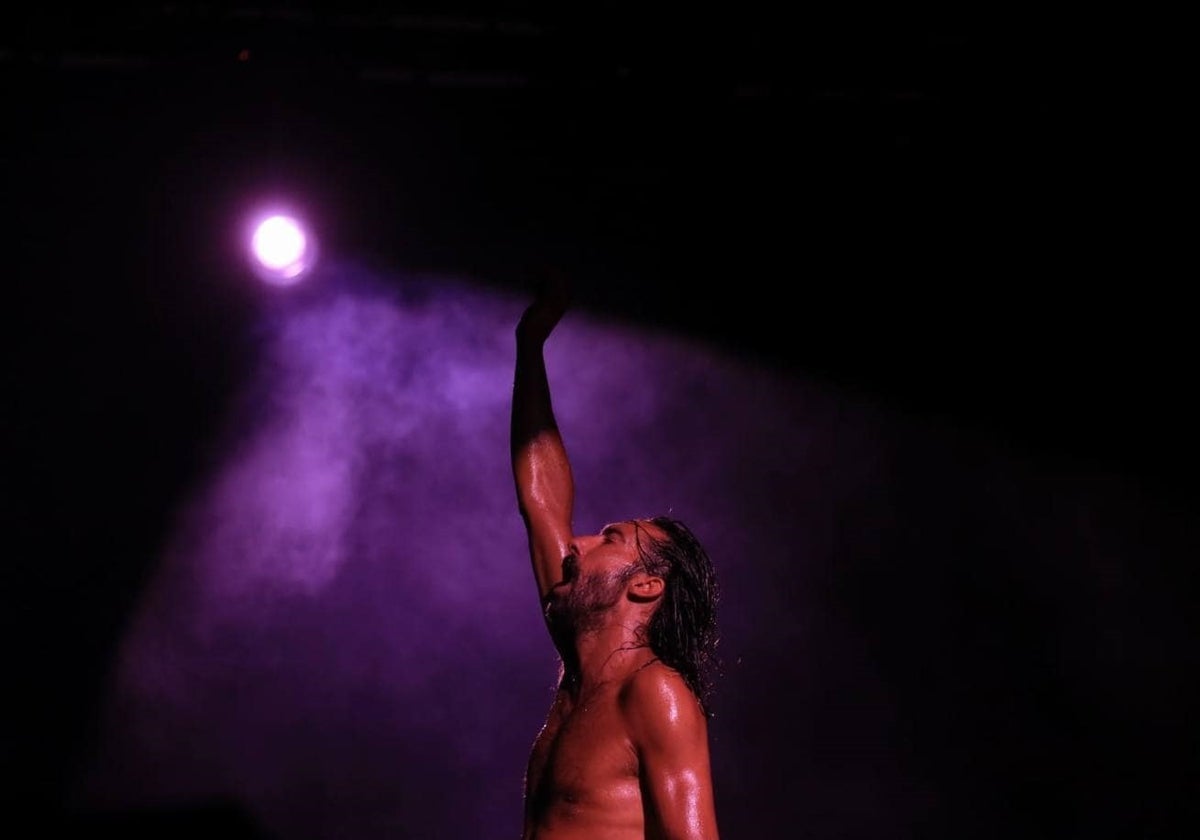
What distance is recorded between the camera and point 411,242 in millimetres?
5027

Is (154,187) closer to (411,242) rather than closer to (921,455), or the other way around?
(411,242)

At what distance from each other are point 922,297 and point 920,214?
1.42ft

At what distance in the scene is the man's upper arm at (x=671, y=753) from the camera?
2.09 meters

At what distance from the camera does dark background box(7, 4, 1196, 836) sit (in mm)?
4434

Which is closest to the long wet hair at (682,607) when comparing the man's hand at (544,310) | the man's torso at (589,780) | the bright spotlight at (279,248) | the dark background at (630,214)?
the man's torso at (589,780)

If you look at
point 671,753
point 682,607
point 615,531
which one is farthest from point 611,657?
Answer: point 671,753

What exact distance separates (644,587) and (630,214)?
271 cm

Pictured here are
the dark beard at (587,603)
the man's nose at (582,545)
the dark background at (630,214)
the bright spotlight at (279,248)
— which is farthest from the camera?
the bright spotlight at (279,248)

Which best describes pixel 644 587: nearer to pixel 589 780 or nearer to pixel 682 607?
pixel 682 607

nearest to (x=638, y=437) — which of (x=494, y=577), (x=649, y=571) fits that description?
(x=494, y=577)

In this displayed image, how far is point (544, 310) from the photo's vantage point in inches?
134

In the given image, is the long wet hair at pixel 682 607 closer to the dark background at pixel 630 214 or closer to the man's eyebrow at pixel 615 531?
the man's eyebrow at pixel 615 531

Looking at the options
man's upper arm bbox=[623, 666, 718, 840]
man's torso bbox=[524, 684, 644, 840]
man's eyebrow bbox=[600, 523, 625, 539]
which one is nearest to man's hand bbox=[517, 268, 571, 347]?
man's eyebrow bbox=[600, 523, 625, 539]

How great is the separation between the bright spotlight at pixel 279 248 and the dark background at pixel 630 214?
0.14m
